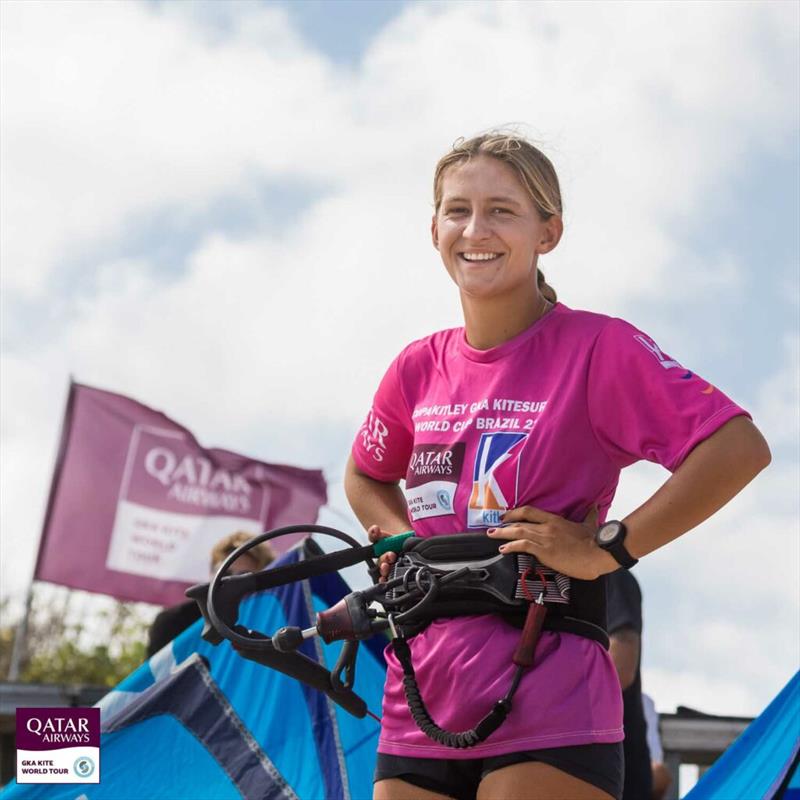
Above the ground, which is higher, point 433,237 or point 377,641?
point 433,237

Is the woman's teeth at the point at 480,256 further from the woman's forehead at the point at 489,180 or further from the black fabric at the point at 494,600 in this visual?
the black fabric at the point at 494,600

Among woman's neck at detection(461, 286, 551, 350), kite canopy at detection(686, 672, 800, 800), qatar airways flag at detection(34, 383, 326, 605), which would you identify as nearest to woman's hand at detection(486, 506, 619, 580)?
woman's neck at detection(461, 286, 551, 350)

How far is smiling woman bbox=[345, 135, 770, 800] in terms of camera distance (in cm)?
223

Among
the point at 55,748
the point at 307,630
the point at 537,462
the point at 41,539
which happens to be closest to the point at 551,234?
the point at 537,462

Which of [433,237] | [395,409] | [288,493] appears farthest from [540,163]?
[288,493]

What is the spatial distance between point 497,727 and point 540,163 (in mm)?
1064

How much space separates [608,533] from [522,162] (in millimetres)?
735

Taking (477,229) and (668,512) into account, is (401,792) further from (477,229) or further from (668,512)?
(477,229)

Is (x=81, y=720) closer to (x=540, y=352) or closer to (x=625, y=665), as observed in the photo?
(x=625, y=665)

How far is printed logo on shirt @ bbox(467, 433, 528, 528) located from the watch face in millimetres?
168

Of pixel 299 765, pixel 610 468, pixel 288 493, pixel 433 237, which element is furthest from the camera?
pixel 288 493

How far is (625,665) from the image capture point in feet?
14.9

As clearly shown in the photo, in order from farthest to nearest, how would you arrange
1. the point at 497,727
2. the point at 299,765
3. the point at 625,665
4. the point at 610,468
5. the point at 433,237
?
the point at 625,665 < the point at 299,765 < the point at 433,237 < the point at 610,468 < the point at 497,727

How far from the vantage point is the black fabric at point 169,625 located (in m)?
5.80
